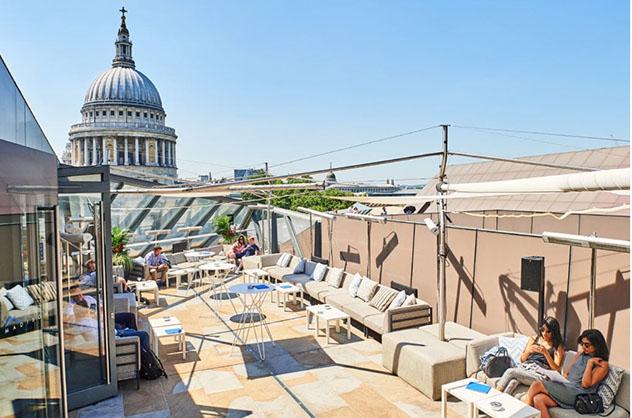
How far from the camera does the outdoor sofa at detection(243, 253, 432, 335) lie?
20.8 ft

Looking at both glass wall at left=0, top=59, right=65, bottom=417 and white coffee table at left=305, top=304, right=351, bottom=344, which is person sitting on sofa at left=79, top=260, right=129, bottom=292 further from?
white coffee table at left=305, top=304, right=351, bottom=344

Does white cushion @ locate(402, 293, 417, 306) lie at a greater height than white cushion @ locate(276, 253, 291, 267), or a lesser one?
greater

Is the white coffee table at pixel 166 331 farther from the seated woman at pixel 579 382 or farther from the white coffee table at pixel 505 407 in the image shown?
the seated woman at pixel 579 382

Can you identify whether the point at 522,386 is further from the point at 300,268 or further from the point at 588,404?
the point at 300,268

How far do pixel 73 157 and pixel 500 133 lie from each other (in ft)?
198

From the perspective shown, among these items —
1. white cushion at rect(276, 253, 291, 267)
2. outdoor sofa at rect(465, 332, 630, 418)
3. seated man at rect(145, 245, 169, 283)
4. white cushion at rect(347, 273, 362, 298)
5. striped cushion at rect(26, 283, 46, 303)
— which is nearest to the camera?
striped cushion at rect(26, 283, 46, 303)

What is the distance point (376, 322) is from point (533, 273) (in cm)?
229

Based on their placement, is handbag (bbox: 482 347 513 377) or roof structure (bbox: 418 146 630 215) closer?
handbag (bbox: 482 347 513 377)

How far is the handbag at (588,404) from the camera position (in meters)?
3.79

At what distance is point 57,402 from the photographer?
10.6 feet

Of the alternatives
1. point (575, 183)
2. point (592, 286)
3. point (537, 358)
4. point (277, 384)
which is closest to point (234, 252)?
point (277, 384)

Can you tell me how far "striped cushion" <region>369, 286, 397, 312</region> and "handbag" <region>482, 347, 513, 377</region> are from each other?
2.38 m

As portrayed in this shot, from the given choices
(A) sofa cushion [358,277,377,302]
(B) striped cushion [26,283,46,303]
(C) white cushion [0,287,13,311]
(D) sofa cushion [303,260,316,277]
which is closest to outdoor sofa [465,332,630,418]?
(A) sofa cushion [358,277,377,302]

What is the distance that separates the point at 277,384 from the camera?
535 cm
